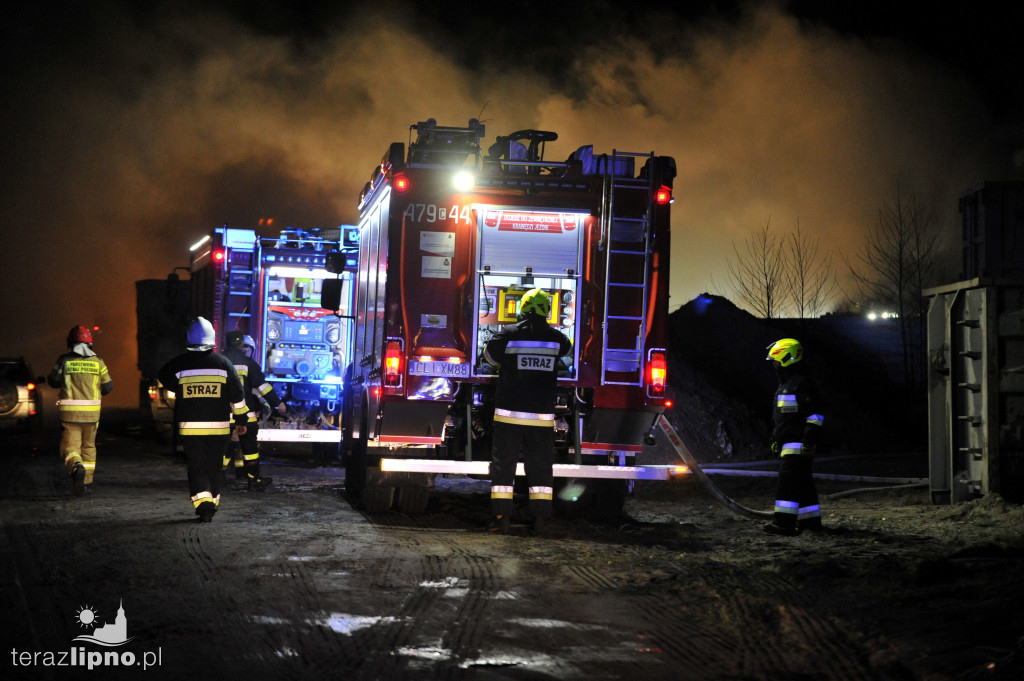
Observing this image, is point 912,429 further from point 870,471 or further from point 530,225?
point 530,225

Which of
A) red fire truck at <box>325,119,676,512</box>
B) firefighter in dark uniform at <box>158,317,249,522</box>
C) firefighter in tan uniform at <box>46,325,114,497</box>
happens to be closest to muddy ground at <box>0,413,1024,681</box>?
firefighter in dark uniform at <box>158,317,249,522</box>

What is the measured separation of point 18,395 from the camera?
18.2 metres

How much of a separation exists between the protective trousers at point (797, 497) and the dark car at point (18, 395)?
47.7 ft

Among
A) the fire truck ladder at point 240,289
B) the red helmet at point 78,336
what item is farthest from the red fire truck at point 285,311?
the red helmet at point 78,336

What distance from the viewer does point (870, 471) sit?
14773mm

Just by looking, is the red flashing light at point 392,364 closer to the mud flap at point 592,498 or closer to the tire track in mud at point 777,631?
the mud flap at point 592,498

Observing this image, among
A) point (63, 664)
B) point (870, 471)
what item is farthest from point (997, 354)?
point (63, 664)

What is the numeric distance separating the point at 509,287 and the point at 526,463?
5.59 ft

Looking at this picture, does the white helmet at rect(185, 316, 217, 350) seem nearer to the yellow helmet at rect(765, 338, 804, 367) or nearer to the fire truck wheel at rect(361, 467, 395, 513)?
the fire truck wheel at rect(361, 467, 395, 513)

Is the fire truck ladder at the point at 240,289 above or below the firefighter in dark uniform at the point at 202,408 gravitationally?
above

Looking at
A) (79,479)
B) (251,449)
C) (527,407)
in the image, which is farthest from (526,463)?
(79,479)

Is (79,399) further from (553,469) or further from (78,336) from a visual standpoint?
(553,469)

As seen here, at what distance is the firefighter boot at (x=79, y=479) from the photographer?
1021 cm

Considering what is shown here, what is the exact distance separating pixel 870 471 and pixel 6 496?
1185cm
